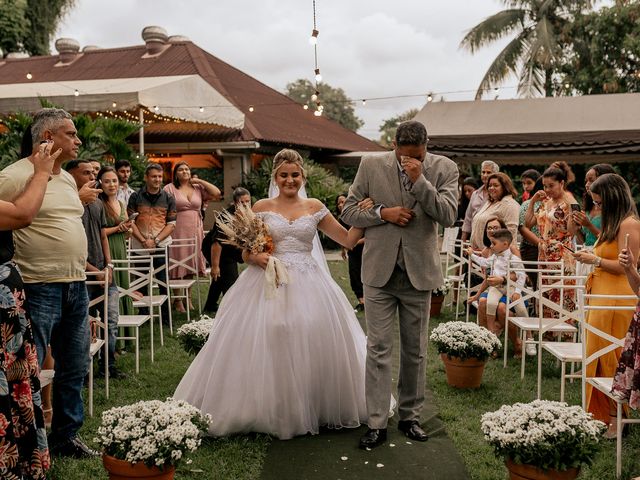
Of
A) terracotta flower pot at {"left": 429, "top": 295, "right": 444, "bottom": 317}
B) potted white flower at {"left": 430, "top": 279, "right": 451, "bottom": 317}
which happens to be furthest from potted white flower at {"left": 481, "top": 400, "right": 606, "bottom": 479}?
terracotta flower pot at {"left": 429, "top": 295, "right": 444, "bottom": 317}

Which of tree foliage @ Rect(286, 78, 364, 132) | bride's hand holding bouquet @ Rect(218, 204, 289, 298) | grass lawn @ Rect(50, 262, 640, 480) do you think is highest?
tree foliage @ Rect(286, 78, 364, 132)

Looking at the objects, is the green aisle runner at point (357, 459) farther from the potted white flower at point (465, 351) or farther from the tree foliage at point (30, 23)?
the tree foliage at point (30, 23)

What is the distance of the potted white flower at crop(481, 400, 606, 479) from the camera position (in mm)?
3008

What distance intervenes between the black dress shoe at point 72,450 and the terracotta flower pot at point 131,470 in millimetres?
994

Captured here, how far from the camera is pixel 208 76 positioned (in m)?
19.8

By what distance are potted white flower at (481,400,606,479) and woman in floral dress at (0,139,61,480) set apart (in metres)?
2.34

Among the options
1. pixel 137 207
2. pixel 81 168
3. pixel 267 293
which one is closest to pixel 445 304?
pixel 137 207

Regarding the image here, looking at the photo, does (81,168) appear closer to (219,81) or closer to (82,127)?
(82,127)

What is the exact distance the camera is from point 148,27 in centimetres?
2258

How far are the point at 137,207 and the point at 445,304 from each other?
5.06m

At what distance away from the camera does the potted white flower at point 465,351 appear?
5.24 meters

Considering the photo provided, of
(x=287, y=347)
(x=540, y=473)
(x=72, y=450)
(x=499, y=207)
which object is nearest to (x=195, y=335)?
(x=287, y=347)

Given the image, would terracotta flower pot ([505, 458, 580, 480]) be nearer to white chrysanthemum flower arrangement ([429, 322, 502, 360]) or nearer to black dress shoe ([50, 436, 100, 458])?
white chrysanthemum flower arrangement ([429, 322, 502, 360])

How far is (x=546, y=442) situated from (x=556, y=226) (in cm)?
406
